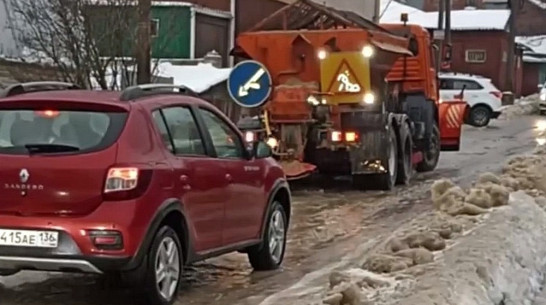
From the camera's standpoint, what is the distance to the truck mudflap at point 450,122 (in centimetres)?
2102

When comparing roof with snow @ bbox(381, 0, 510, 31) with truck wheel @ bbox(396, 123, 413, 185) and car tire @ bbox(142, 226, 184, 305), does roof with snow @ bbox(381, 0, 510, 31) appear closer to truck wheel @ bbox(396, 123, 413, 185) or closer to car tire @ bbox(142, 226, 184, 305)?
truck wheel @ bbox(396, 123, 413, 185)

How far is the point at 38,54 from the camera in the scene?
16891 mm

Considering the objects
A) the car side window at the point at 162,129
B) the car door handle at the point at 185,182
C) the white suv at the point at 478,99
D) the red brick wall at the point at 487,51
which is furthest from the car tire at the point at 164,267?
the red brick wall at the point at 487,51

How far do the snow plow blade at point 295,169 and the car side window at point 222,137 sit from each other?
6.28 meters

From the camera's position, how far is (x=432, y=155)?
20.1 meters

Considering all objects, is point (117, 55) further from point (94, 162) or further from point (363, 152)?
point (94, 162)

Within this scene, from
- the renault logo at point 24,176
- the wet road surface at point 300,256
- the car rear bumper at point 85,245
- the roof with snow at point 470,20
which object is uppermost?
the roof with snow at point 470,20

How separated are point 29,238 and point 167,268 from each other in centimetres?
103

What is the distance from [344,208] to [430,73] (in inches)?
235

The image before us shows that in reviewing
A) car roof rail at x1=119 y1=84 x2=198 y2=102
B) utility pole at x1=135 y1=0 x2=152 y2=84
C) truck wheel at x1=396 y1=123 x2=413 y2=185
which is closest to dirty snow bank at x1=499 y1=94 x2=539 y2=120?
truck wheel at x1=396 y1=123 x2=413 y2=185

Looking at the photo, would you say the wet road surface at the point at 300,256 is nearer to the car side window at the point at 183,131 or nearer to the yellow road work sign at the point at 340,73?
A: the car side window at the point at 183,131

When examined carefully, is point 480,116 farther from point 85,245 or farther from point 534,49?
point 534,49

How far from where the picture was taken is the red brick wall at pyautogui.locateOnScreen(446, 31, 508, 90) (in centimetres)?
6344

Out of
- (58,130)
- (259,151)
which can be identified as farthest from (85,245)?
(259,151)
